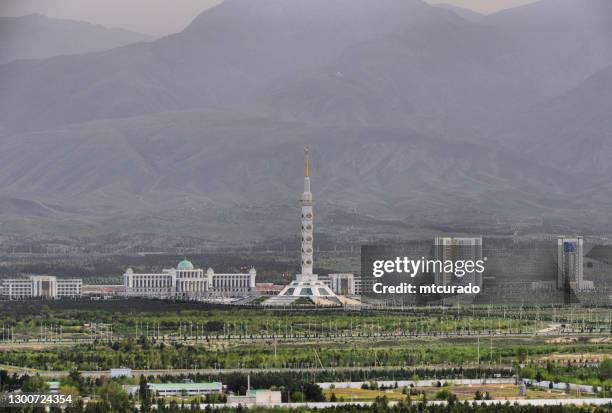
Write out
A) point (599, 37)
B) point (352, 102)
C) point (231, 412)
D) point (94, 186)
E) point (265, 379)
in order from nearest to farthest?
point (231, 412) < point (265, 379) < point (94, 186) < point (352, 102) < point (599, 37)

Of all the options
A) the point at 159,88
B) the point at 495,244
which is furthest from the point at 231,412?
the point at 159,88

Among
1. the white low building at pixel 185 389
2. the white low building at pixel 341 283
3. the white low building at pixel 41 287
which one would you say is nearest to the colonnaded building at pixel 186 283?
the white low building at pixel 41 287

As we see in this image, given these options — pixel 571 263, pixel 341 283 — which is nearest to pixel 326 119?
pixel 571 263

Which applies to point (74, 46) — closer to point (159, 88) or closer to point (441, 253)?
point (159, 88)

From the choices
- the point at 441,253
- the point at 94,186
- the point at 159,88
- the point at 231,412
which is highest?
the point at 159,88

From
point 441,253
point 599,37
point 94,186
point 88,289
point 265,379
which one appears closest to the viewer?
point 265,379

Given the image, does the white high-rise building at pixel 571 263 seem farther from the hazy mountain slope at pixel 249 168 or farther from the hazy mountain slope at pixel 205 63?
the hazy mountain slope at pixel 205 63

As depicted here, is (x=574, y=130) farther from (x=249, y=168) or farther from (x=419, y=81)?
(x=249, y=168)

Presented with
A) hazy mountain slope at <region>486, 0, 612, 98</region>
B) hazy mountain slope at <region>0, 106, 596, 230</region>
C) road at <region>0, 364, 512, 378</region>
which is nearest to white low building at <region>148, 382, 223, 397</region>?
road at <region>0, 364, 512, 378</region>
